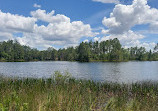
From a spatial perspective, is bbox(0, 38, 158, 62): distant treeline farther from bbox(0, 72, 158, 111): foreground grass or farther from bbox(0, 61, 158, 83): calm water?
bbox(0, 72, 158, 111): foreground grass

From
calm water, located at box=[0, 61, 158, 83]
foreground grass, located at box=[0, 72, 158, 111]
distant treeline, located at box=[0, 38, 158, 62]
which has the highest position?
distant treeline, located at box=[0, 38, 158, 62]

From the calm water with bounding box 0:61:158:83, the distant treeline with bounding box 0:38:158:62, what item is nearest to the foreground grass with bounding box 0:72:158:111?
the calm water with bounding box 0:61:158:83

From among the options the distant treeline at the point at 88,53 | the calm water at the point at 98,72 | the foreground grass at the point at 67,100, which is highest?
the distant treeline at the point at 88,53

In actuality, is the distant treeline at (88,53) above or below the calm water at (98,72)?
above

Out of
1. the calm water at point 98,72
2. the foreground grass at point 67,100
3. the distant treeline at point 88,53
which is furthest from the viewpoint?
the distant treeline at point 88,53

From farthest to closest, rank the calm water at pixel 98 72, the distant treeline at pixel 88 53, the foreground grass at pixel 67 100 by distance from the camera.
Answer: the distant treeline at pixel 88 53 → the calm water at pixel 98 72 → the foreground grass at pixel 67 100

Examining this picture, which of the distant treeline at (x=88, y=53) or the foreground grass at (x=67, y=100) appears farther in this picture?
the distant treeline at (x=88, y=53)

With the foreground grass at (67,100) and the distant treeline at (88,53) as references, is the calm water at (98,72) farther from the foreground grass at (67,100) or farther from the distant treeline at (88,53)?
the distant treeline at (88,53)

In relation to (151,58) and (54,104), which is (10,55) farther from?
(151,58)

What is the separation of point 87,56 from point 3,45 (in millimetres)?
94195

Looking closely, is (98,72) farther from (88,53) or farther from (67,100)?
(88,53)

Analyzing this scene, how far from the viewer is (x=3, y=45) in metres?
138

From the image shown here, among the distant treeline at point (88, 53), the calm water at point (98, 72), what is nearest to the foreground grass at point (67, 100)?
the calm water at point (98, 72)

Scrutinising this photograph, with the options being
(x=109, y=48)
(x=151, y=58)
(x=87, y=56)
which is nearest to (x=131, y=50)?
(x=151, y=58)
